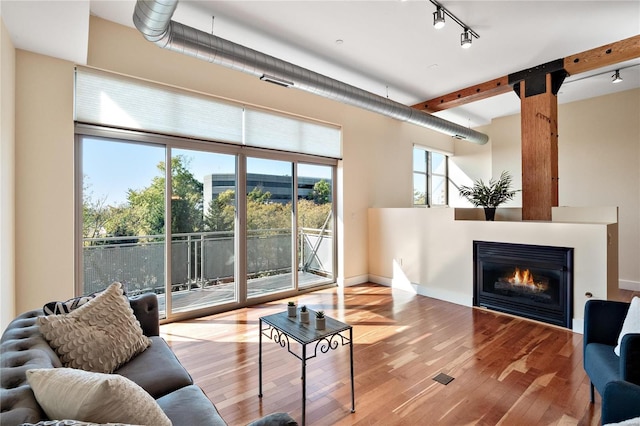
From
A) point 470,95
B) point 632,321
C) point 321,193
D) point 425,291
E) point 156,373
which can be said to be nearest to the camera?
point 156,373

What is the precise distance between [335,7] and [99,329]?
3.40 metres

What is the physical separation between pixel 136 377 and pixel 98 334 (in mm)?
317

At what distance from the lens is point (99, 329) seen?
5.67 ft

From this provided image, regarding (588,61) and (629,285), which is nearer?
(588,61)

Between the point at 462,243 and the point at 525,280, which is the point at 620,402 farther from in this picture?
the point at 462,243

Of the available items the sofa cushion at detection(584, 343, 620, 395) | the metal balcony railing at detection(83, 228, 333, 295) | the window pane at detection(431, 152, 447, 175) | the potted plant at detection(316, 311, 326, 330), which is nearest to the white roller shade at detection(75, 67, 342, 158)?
the metal balcony railing at detection(83, 228, 333, 295)

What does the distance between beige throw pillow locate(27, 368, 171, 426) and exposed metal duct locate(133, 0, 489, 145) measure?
2.47 m

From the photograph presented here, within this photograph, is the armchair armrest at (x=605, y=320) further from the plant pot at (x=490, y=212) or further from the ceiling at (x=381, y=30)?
the ceiling at (x=381, y=30)

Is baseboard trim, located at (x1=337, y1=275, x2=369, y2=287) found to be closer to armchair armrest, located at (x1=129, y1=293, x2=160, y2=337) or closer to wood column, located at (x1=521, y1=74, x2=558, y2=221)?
wood column, located at (x1=521, y1=74, x2=558, y2=221)

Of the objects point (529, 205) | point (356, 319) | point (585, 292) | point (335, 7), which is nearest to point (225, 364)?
point (356, 319)

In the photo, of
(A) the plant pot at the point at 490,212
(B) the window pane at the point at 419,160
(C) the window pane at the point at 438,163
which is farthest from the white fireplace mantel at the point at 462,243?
(C) the window pane at the point at 438,163

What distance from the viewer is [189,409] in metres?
1.45

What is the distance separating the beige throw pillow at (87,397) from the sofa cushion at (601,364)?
7.66 feet

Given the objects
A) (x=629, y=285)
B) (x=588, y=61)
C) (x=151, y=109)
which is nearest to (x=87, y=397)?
(x=151, y=109)
